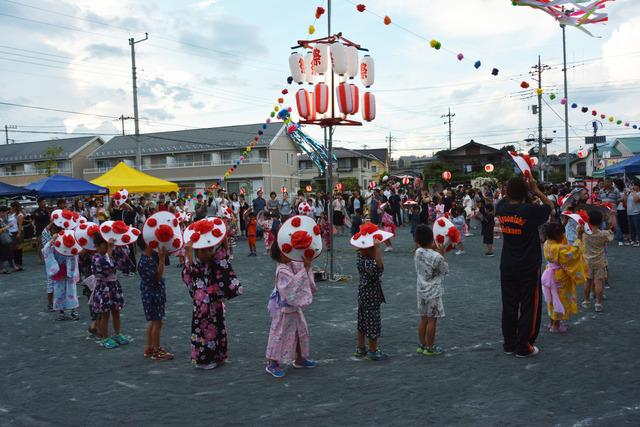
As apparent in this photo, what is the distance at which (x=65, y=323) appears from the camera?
7.48 metres

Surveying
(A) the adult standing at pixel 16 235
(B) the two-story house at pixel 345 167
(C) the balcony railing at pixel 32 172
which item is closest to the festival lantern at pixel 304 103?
(A) the adult standing at pixel 16 235

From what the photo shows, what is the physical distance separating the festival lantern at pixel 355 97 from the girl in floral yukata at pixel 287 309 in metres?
5.01

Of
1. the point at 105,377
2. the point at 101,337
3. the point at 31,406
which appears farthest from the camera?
the point at 101,337

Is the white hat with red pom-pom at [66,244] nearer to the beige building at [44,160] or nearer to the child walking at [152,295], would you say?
the child walking at [152,295]

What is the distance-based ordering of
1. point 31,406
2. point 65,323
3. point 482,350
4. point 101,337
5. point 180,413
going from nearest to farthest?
1. point 180,413
2. point 31,406
3. point 482,350
4. point 101,337
5. point 65,323

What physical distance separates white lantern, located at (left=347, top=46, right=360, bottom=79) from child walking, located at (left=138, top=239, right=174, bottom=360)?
→ 547 cm

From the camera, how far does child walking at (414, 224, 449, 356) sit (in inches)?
207

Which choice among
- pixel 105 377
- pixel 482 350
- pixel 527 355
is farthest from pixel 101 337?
pixel 527 355

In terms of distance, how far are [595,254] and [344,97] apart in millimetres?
4796

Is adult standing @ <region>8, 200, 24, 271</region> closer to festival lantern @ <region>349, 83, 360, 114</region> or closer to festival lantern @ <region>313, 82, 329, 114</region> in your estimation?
festival lantern @ <region>313, 82, 329, 114</region>

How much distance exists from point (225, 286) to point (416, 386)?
6.81 ft

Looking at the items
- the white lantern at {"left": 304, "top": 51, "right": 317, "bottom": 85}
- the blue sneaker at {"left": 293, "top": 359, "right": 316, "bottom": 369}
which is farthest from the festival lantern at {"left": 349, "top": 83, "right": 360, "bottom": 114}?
the blue sneaker at {"left": 293, "top": 359, "right": 316, "bottom": 369}

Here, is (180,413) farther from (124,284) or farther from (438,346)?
(124,284)

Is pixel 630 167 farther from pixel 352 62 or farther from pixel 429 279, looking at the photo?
pixel 429 279
